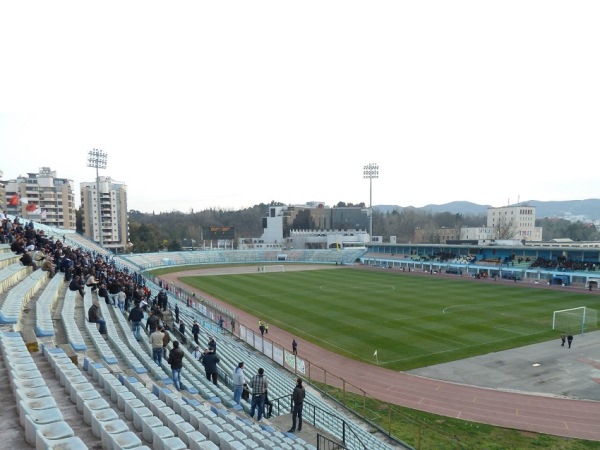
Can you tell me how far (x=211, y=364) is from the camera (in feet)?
40.5

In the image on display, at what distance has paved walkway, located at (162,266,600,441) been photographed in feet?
53.9

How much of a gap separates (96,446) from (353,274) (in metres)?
60.2

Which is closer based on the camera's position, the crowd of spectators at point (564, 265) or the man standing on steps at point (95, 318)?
the man standing on steps at point (95, 318)

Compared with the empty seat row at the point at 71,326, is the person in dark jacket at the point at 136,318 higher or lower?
lower

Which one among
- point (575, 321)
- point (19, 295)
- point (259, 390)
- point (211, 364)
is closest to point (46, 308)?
point (19, 295)

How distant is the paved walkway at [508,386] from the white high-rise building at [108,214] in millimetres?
84344

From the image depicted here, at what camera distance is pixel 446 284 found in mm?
51375

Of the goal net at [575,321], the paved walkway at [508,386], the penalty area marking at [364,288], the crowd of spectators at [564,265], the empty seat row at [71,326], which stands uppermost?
the empty seat row at [71,326]

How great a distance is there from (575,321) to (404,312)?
1255 cm

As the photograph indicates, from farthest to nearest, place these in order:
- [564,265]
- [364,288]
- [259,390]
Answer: [564,265]
[364,288]
[259,390]

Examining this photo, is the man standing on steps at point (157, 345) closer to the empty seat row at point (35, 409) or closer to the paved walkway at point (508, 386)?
the empty seat row at point (35, 409)

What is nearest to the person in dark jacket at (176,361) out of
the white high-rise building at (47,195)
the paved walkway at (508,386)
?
the paved walkway at (508,386)

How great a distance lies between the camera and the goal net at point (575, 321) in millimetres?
29250

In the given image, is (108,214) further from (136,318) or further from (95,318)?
(95,318)
